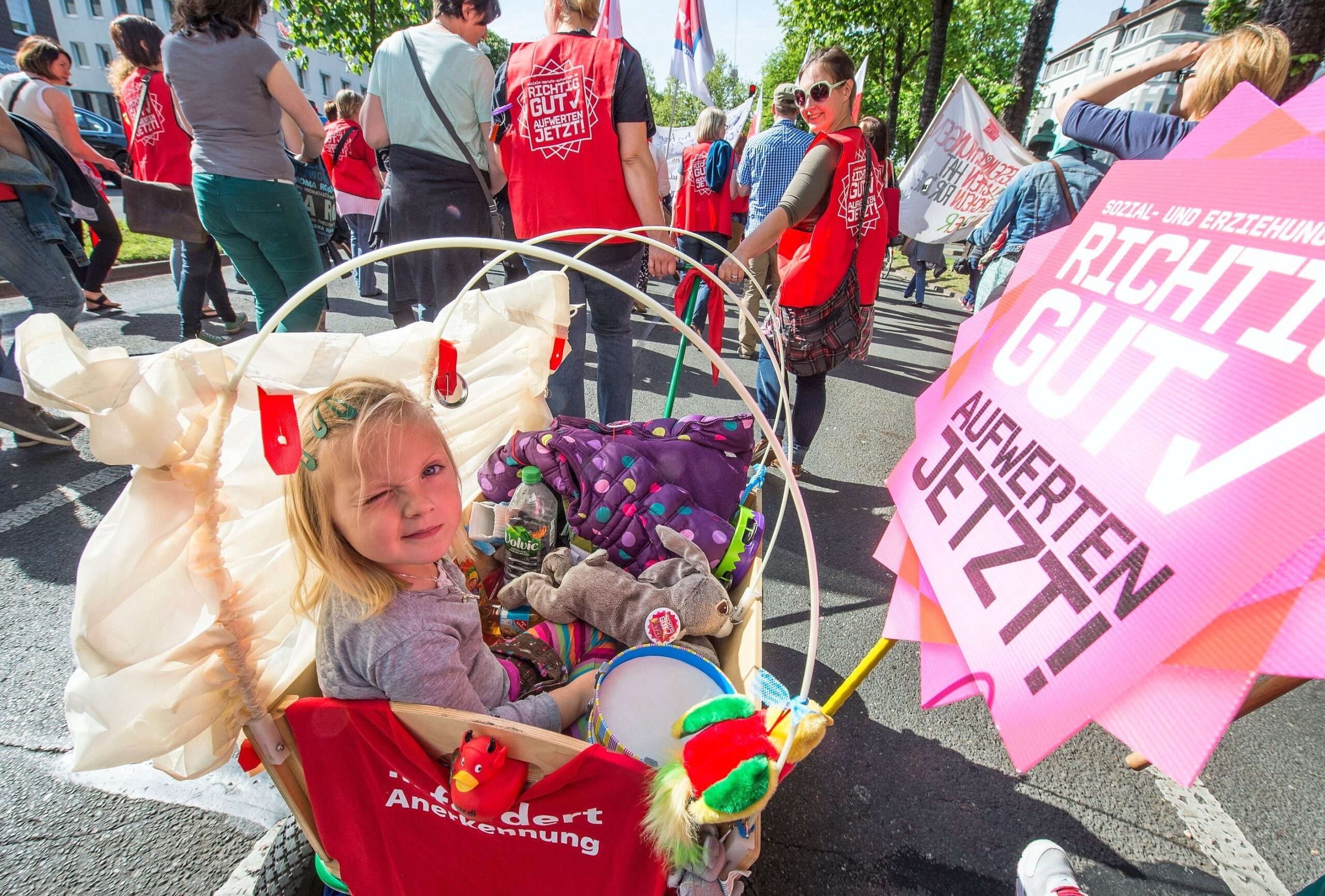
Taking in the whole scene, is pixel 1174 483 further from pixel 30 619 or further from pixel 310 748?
pixel 30 619

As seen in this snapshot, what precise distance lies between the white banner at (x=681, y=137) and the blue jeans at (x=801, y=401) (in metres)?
5.00

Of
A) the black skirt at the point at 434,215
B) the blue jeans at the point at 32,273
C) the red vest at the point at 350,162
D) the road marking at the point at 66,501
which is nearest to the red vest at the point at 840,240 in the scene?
the black skirt at the point at 434,215

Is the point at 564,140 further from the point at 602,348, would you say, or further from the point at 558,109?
the point at 602,348

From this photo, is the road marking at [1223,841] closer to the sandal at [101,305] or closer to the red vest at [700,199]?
the red vest at [700,199]

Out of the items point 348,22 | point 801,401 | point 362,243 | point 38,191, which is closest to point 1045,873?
point 801,401

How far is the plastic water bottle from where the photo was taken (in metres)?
1.99

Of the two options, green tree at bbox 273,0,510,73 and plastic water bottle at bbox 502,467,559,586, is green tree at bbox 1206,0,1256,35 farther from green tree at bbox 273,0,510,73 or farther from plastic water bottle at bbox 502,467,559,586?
plastic water bottle at bbox 502,467,559,586

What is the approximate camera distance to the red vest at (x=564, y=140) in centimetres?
243

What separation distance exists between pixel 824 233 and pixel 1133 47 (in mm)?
60708

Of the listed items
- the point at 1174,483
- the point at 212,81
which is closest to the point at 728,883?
the point at 1174,483

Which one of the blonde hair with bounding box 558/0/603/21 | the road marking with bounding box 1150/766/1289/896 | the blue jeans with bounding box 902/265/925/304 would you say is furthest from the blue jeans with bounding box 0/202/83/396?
the blue jeans with bounding box 902/265/925/304

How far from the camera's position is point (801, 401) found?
10.4ft

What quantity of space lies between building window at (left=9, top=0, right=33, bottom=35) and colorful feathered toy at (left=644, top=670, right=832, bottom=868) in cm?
3953

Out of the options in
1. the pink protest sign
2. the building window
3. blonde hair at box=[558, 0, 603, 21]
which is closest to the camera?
the pink protest sign
